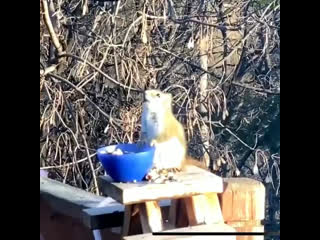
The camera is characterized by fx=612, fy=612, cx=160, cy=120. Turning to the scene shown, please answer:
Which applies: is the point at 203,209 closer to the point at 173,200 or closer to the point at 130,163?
the point at 173,200

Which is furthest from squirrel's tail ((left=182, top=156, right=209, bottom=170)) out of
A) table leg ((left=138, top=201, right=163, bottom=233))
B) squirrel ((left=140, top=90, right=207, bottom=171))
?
table leg ((left=138, top=201, right=163, bottom=233))

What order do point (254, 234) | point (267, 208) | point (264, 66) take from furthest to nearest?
point (264, 66) → point (267, 208) → point (254, 234)

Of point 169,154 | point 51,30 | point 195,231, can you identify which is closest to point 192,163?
point 169,154

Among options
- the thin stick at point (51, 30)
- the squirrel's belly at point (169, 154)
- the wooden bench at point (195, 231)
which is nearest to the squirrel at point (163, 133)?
the squirrel's belly at point (169, 154)

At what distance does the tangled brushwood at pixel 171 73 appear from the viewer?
1.41 m

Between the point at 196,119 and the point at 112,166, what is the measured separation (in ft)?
0.80

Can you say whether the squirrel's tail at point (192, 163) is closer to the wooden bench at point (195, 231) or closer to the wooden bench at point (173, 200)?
the wooden bench at point (173, 200)

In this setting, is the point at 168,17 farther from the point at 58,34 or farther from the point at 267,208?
the point at 267,208

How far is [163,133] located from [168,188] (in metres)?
0.14
